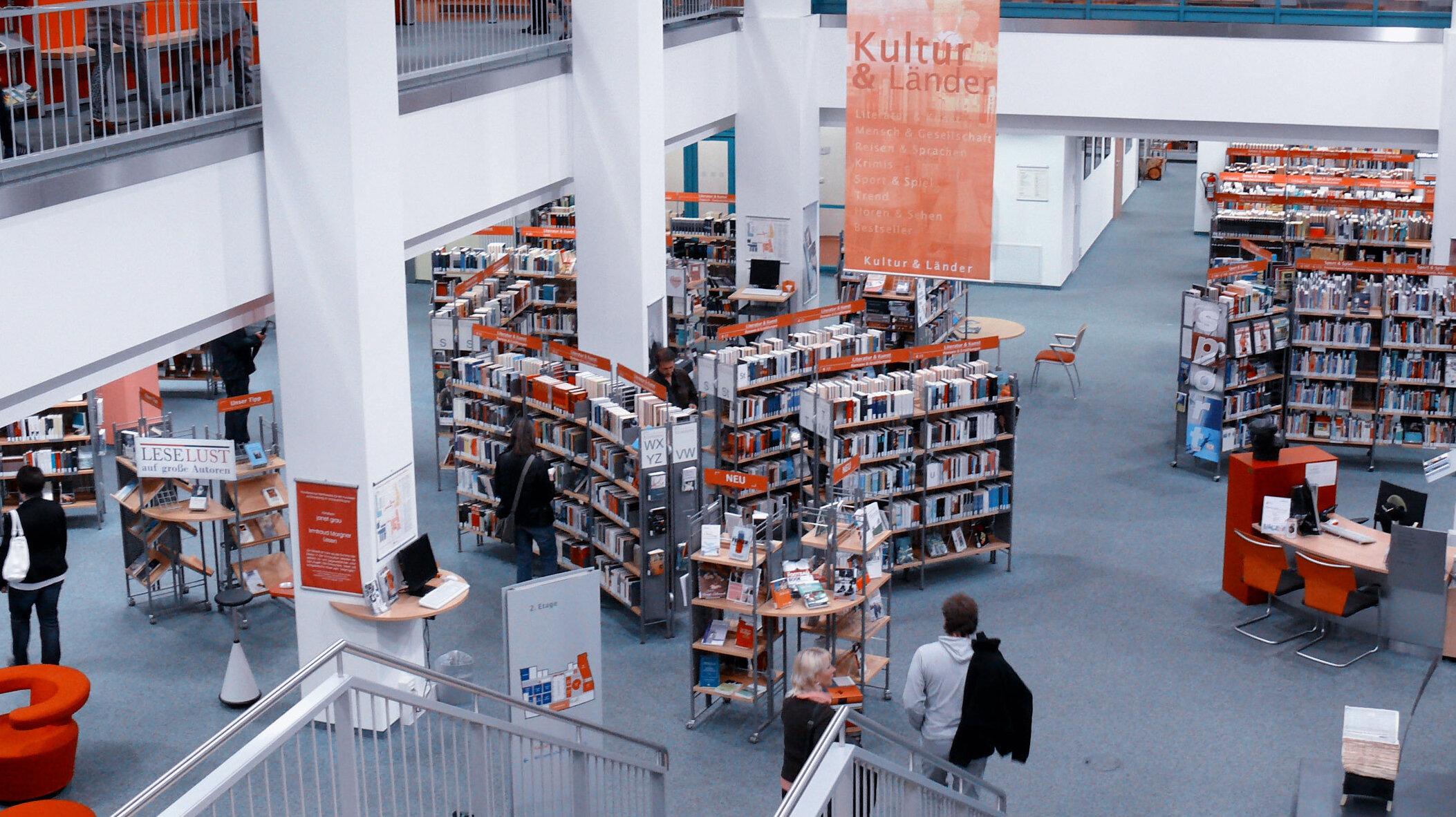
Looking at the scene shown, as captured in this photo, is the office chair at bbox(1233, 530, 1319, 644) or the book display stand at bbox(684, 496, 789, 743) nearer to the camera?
the book display stand at bbox(684, 496, 789, 743)

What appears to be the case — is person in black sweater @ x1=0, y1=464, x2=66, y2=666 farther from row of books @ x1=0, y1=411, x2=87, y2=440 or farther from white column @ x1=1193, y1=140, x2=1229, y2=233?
white column @ x1=1193, y1=140, x2=1229, y2=233

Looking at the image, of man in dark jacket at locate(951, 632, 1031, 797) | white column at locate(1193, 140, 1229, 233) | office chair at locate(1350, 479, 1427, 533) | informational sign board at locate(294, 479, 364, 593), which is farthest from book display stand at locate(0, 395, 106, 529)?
white column at locate(1193, 140, 1229, 233)

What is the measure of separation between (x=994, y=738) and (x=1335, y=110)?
10.8 m

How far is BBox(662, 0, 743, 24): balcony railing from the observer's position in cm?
1636

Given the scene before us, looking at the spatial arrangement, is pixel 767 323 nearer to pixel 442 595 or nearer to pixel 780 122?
pixel 780 122

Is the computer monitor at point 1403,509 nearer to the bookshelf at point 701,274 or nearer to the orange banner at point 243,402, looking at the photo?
the orange banner at point 243,402

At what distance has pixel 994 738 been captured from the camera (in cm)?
772

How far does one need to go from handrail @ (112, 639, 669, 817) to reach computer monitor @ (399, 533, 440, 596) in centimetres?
281

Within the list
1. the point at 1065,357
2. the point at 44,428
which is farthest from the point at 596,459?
the point at 1065,357

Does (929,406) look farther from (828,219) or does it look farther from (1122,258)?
(1122,258)

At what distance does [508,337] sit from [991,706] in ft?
23.2

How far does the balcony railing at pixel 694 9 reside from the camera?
53.7 feet

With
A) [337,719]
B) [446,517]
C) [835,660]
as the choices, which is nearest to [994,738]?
[835,660]

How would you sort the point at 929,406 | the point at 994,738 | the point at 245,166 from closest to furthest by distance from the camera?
the point at 994,738 < the point at 245,166 < the point at 929,406
